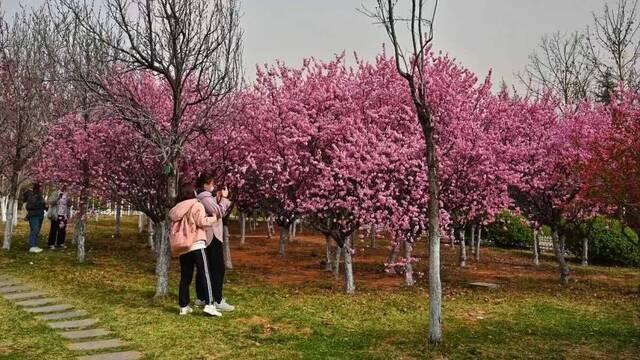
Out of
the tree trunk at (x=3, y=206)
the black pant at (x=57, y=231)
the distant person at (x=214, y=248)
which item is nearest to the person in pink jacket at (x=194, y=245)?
the distant person at (x=214, y=248)

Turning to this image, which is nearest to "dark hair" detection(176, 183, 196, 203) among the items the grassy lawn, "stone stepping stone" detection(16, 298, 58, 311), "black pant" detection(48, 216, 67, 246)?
the grassy lawn

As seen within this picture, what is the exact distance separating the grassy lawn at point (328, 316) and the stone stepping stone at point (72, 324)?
7.6 inches

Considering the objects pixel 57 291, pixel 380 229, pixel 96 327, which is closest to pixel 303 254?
pixel 380 229

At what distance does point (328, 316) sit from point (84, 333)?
3.45m

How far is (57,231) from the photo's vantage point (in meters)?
17.2

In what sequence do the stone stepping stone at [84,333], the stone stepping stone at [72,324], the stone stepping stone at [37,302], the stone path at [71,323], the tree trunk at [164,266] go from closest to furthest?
the stone path at [71,323]
the stone stepping stone at [84,333]
the stone stepping stone at [72,324]
the stone stepping stone at [37,302]
the tree trunk at [164,266]

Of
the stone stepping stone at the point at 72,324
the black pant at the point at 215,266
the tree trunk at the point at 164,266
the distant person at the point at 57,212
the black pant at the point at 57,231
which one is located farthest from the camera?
the black pant at the point at 57,231

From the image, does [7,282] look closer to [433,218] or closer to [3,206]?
[433,218]

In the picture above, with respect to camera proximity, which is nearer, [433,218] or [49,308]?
[433,218]

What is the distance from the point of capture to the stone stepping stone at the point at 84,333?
7.23m

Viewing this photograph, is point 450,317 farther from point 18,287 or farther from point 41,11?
point 41,11

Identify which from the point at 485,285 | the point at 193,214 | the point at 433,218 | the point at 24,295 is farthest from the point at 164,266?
the point at 485,285

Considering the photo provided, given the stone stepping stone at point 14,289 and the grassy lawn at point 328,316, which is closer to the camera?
the grassy lawn at point 328,316

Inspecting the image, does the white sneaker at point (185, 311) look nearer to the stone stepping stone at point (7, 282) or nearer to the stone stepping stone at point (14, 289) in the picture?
the stone stepping stone at point (14, 289)
